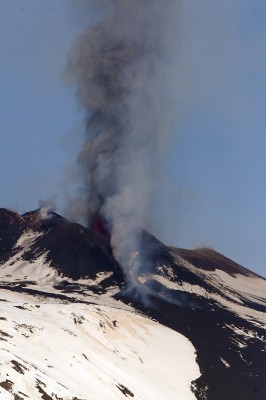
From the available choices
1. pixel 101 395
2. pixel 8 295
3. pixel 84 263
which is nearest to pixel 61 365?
pixel 101 395

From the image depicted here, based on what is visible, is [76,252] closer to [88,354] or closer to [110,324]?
[110,324]

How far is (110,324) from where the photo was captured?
8075 centimetres

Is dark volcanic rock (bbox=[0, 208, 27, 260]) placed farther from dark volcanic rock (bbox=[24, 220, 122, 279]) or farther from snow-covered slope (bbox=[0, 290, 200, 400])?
snow-covered slope (bbox=[0, 290, 200, 400])

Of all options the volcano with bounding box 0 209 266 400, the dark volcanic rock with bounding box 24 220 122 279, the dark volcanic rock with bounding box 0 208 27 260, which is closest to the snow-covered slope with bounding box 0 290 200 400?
the volcano with bounding box 0 209 266 400

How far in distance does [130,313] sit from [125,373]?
96.3 ft

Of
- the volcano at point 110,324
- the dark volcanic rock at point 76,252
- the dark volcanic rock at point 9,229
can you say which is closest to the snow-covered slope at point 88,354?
the volcano at point 110,324

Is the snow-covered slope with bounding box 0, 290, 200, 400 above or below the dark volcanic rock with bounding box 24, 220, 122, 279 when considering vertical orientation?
below

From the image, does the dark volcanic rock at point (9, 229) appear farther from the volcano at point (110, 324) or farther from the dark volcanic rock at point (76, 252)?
the dark volcanic rock at point (76, 252)

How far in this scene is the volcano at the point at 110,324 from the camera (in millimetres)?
51781

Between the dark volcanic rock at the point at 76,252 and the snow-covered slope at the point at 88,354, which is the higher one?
the dark volcanic rock at the point at 76,252

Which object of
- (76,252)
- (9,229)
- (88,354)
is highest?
(9,229)

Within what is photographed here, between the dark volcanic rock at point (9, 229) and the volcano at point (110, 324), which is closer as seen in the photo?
the volcano at point (110, 324)

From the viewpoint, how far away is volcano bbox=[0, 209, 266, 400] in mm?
51781

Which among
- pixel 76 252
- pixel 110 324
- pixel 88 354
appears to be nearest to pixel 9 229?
pixel 76 252
